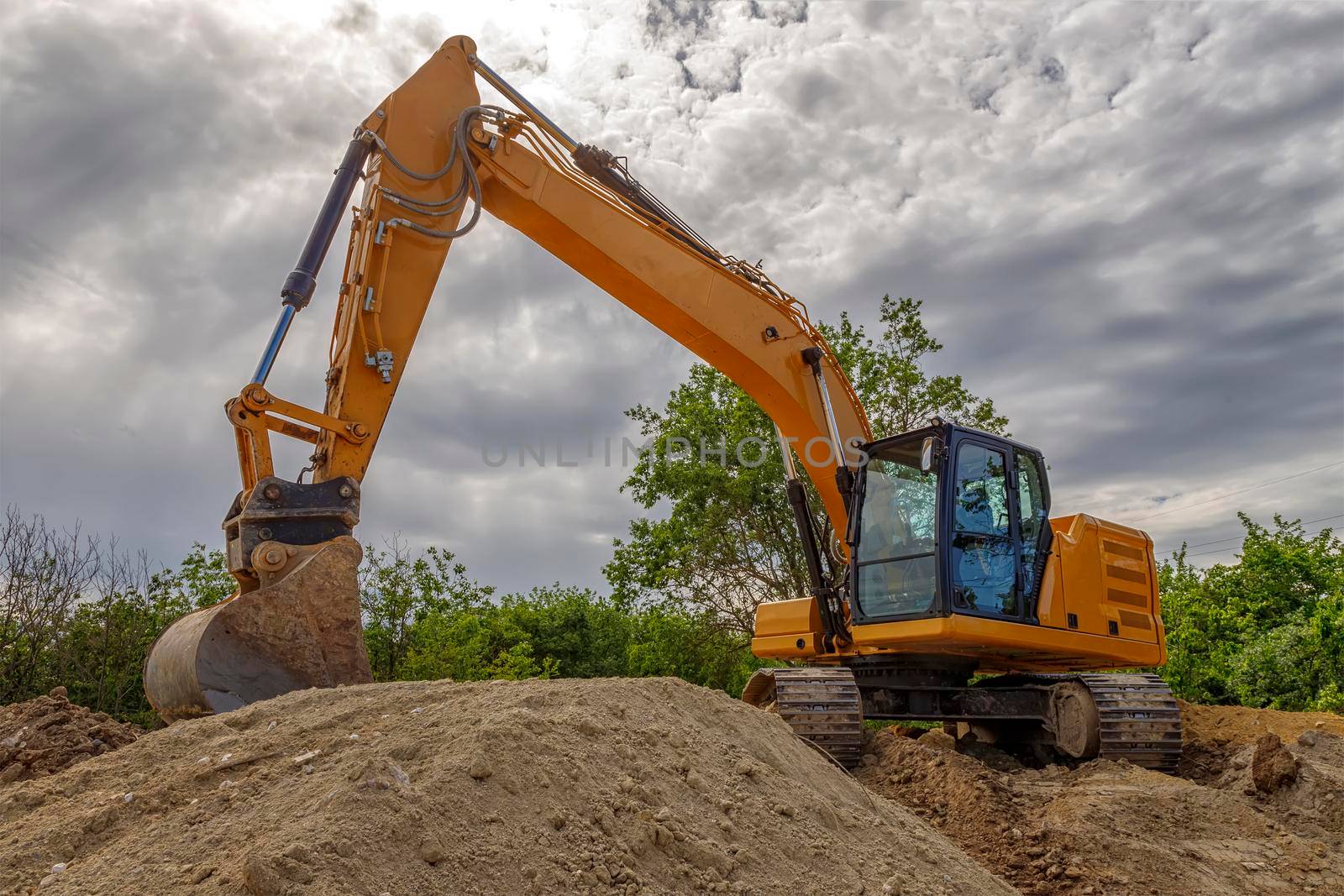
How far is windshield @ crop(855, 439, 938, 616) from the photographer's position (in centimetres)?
703

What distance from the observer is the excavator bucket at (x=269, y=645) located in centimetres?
530

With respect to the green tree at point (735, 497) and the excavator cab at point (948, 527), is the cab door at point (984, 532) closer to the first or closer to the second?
the excavator cab at point (948, 527)

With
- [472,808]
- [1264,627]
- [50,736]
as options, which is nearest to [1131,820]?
[472,808]

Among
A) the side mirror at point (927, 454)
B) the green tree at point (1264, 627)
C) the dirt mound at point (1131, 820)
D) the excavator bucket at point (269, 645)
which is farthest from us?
the green tree at point (1264, 627)

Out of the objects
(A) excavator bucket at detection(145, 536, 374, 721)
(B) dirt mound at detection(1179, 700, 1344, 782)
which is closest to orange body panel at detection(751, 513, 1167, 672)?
(B) dirt mound at detection(1179, 700, 1344, 782)

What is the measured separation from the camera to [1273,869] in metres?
5.38

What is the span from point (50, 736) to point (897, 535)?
563cm

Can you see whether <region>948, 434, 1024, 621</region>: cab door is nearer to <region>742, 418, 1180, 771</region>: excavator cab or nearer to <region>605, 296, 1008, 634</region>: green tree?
<region>742, 418, 1180, 771</region>: excavator cab

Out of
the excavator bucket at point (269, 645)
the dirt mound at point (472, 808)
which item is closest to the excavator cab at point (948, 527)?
the dirt mound at point (472, 808)

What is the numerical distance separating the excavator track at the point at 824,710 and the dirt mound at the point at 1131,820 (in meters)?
0.22

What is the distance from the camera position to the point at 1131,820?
5605 millimetres

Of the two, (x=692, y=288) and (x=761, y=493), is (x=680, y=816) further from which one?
(x=761, y=493)

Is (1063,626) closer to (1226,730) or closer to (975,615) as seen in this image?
(975,615)

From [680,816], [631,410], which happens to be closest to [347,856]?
[680,816]
